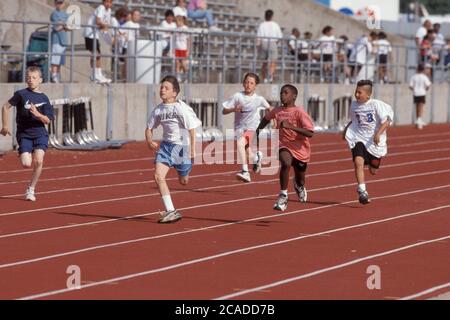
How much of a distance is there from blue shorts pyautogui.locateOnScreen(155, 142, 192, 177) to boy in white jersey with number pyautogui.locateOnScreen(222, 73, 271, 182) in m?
4.98

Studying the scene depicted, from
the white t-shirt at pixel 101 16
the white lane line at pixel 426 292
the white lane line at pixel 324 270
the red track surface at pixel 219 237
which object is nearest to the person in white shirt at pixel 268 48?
the white t-shirt at pixel 101 16

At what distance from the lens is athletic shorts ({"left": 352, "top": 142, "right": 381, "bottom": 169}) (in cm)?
1756

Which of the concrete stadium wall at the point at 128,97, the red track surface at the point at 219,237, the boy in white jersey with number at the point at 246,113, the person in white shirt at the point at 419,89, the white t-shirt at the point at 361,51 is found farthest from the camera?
the person in white shirt at the point at 419,89

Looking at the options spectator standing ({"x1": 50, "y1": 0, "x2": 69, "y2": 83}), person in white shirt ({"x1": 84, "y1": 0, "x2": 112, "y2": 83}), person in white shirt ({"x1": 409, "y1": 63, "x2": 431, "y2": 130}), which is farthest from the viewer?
person in white shirt ({"x1": 409, "y1": 63, "x2": 431, "y2": 130})

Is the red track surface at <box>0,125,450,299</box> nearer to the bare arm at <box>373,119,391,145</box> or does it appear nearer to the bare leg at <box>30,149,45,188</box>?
the bare leg at <box>30,149,45,188</box>

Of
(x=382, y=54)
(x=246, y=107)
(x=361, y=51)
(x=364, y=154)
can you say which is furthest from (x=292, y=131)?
(x=382, y=54)

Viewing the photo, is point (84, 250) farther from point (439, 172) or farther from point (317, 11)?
point (317, 11)

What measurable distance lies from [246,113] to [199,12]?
15563 mm

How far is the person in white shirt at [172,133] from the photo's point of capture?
15.1 meters

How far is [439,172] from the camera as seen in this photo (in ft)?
77.1

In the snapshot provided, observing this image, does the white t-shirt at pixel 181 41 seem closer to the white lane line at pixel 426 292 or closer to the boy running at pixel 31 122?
the boy running at pixel 31 122

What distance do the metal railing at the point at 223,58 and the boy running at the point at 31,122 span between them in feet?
24.8

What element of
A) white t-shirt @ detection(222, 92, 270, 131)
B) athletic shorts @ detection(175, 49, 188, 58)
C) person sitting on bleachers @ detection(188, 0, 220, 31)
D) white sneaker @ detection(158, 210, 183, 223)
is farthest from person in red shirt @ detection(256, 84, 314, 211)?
person sitting on bleachers @ detection(188, 0, 220, 31)

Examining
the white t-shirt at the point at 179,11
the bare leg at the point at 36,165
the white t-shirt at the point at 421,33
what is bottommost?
the bare leg at the point at 36,165
